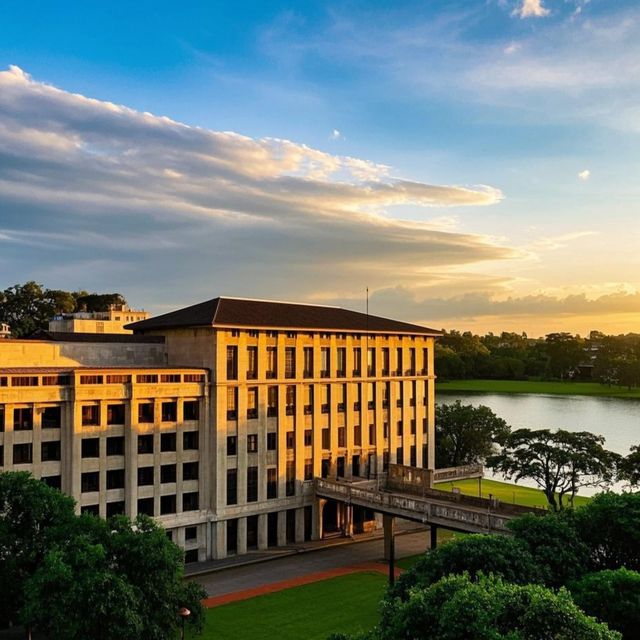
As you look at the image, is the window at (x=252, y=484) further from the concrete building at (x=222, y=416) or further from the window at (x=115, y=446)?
the window at (x=115, y=446)

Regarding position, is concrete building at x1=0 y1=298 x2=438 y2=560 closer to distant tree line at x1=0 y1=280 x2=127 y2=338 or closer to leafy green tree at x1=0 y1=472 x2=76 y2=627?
leafy green tree at x1=0 y1=472 x2=76 y2=627

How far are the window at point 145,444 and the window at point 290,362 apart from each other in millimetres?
11857

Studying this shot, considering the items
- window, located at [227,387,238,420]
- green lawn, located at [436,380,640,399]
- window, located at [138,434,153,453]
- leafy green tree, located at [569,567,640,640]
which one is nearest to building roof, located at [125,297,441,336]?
window, located at [227,387,238,420]

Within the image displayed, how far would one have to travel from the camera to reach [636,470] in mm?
52500

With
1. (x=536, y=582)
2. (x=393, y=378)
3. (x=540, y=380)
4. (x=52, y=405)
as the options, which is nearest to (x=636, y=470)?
(x=393, y=378)

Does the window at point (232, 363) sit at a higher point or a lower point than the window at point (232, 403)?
higher

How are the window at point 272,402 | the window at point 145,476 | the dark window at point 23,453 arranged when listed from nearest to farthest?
the dark window at point 23,453 < the window at point 145,476 < the window at point 272,402

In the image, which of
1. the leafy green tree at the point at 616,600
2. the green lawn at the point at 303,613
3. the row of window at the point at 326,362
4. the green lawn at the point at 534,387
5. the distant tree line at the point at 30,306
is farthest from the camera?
the green lawn at the point at 534,387

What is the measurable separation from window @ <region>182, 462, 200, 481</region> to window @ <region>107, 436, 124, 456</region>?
16.1 feet

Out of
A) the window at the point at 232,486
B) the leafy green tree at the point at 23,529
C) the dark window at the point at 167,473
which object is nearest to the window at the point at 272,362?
the window at the point at 232,486

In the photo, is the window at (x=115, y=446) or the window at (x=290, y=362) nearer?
the window at (x=115, y=446)

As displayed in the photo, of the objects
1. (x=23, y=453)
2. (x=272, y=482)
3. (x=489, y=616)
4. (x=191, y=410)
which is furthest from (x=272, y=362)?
(x=489, y=616)

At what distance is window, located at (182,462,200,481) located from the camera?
48594mm

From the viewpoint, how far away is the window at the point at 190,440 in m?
48.9
